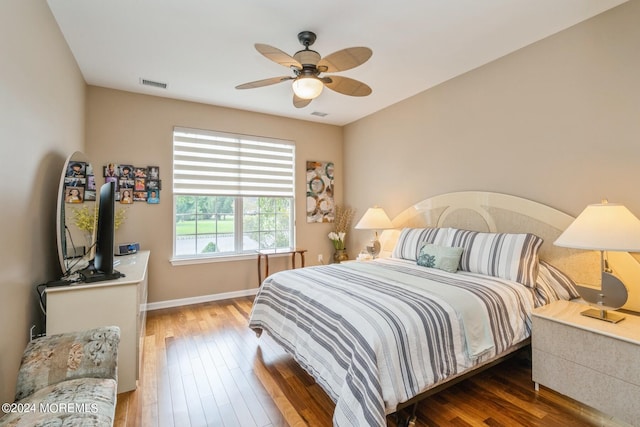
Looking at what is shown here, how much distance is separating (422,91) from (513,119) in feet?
4.11

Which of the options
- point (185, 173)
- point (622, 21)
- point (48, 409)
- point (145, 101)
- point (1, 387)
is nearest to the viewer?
point (48, 409)

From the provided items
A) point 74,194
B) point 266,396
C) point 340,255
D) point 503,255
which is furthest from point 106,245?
point 340,255

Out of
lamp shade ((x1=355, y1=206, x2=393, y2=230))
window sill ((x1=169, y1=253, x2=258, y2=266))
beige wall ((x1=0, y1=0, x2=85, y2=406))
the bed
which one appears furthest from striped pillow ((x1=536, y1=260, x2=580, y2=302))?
beige wall ((x1=0, y1=0, x2=85, y2=406))

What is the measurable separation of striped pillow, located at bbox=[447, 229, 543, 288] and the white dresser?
2.81 meters

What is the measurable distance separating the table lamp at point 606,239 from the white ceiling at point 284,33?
1598 millimetres

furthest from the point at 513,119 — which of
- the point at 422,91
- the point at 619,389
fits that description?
the point at 619,389

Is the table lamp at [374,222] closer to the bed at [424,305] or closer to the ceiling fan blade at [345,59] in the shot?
the bed at [424,305]

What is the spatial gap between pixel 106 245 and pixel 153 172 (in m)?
1.88

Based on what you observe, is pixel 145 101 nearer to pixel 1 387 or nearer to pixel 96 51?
pixel 96 51

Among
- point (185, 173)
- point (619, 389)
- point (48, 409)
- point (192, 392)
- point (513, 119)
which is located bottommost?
point (192, 392)

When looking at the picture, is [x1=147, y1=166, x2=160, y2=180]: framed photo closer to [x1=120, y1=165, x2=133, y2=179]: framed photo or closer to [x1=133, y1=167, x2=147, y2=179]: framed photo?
[x1=133, y1=167, x2=147, y2=179]: framed photo

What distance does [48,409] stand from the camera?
4.03ft

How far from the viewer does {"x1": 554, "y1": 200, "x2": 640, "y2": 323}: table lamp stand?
181 centimetres

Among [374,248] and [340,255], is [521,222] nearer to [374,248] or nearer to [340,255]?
[374,248]
